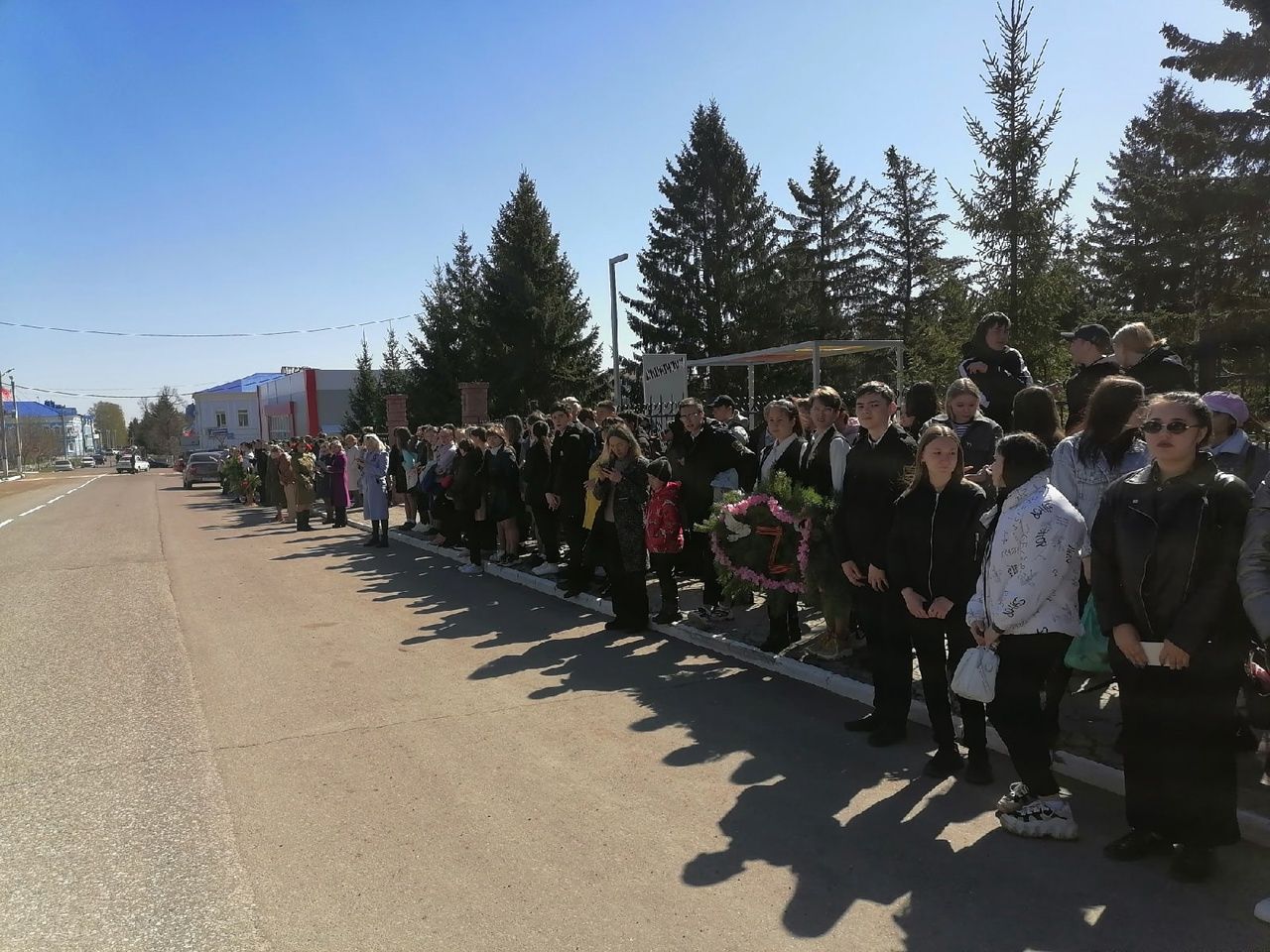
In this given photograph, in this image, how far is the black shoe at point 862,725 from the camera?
5195mm

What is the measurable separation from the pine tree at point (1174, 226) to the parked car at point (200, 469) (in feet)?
120

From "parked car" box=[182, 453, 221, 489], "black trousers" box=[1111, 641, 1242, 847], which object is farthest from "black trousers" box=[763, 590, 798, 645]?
"parked car" box=[182, 453, 221, 489]

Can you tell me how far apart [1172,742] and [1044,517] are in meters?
1.02

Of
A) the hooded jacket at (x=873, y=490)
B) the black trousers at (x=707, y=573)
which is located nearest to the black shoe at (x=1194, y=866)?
the hooded jacket at (x=873, y=490)

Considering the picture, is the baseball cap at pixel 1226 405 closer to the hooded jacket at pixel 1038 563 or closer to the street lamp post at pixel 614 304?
the hooded jacket at pixel 1038 563

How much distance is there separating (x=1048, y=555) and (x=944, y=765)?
1.42 meters

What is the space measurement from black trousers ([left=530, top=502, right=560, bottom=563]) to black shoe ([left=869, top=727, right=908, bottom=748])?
20.4 ft

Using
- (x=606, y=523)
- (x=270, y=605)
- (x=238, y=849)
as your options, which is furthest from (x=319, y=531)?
(x=238, y=849)

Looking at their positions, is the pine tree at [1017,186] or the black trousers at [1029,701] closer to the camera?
the black trousers at [1029,701]

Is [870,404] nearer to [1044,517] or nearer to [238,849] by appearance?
[1044,517]

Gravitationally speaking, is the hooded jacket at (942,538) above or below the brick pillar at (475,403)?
below

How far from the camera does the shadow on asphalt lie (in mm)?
3238

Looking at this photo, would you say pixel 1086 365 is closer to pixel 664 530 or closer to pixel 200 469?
pixel 664 530

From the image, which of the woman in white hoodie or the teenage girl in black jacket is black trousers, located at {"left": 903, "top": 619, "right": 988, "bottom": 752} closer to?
the teenage girl in black jacket
